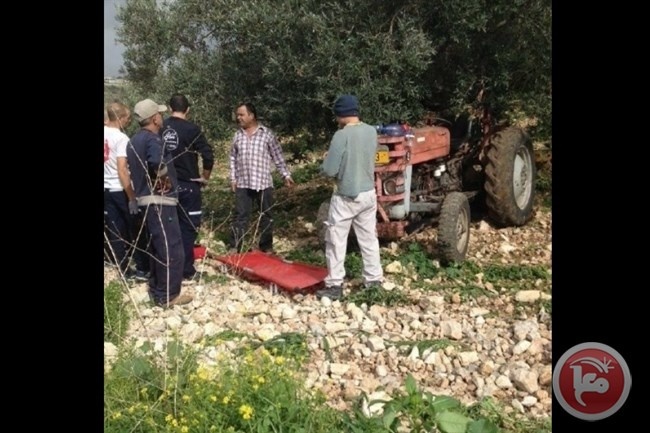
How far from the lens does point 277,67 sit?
7258 millimetres

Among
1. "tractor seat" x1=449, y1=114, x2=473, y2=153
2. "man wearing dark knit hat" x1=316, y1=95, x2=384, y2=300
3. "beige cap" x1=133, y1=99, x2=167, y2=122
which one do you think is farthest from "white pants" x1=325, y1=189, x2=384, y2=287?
"tractor seat" x1=449, y1=114, x2=473, y2=153

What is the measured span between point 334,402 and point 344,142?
243 centimetres

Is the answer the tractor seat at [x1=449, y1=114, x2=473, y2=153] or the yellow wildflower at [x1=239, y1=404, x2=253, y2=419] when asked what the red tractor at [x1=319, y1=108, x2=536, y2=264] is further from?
the yellow wildflower at [x1=239, y1=404, x2=253, y2=419]

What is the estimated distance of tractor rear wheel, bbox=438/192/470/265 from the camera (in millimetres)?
6551

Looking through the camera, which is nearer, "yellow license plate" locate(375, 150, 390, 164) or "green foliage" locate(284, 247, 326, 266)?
"yellow license plate" locate(375, 150, 390, 164)

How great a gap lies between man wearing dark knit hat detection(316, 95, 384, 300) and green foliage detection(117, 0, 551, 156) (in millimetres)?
1131

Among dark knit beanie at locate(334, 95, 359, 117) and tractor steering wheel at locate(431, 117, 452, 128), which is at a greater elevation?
tractor steering wheel at locate(431, 117, 452, 128)

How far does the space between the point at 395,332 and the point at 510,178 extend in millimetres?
2849

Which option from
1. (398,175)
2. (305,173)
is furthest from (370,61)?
(305,173)

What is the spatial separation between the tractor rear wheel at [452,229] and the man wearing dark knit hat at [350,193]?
32.9 inches

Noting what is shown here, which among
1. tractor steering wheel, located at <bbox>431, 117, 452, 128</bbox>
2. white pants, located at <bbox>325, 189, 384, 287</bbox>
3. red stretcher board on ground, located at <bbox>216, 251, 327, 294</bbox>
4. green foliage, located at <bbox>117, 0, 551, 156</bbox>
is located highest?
green foliage, located at <bbox>117, 0, 551, 156</bbox>

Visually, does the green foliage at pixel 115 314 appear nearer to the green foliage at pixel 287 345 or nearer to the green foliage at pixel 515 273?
the green foliage at pixel 287 345

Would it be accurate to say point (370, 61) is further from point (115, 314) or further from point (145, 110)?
point (115, 314)

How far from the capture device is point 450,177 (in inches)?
311
